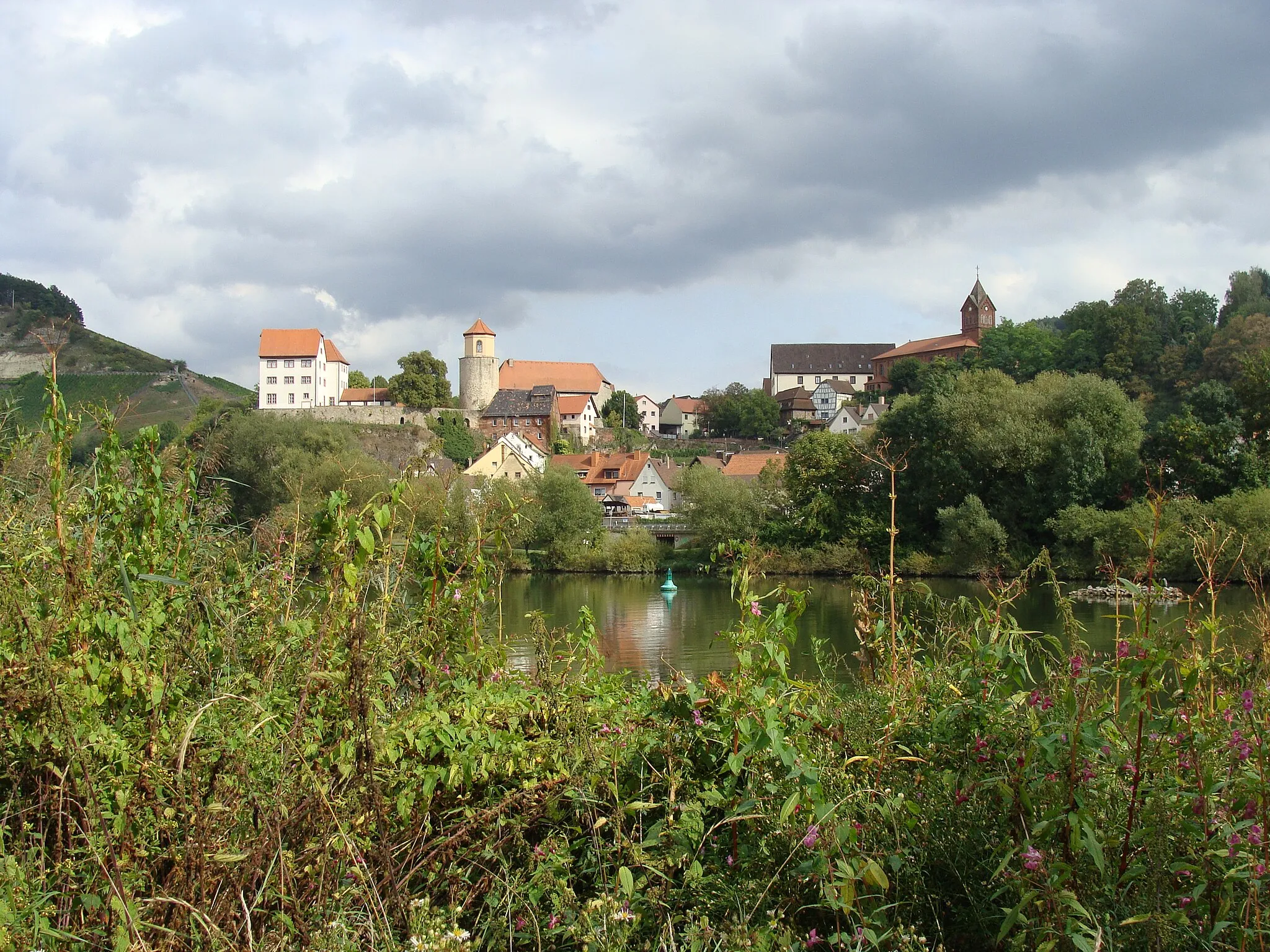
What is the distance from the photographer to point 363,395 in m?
94.7

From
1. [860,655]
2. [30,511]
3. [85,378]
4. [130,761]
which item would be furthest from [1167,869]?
[85,378]

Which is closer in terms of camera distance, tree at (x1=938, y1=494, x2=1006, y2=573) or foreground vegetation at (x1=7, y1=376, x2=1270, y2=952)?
foreground vegetation at (x1=7, y1=376, x2=1270, y2=952)

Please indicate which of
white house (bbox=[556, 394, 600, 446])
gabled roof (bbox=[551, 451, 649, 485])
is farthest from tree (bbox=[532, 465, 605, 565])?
white house (bbox=[556, 394, 600, 446])

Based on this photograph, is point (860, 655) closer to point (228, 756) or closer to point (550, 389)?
point (228, 756)

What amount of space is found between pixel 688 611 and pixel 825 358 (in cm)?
10336

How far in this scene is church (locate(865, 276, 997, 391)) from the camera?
10856 cm

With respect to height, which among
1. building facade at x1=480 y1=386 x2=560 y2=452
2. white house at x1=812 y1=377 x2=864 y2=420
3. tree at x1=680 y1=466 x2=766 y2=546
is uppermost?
white house at x1=812 y1=377 x2=864 y2=420

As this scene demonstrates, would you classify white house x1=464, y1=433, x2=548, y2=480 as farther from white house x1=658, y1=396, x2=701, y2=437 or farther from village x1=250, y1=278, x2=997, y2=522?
white house x1=658, y1=396, x2=701, y2=437

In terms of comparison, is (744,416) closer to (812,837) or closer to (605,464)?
(605,464)

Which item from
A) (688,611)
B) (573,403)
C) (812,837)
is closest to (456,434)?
(573,403)

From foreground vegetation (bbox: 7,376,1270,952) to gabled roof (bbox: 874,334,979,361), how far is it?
106 m

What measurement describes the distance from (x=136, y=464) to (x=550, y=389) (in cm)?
9964

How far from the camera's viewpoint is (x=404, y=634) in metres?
3.46

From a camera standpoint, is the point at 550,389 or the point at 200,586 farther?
the point at 550,389
